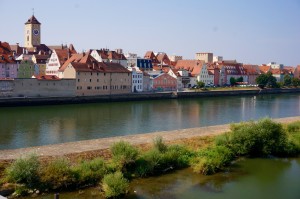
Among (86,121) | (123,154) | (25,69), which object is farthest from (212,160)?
(25,69)

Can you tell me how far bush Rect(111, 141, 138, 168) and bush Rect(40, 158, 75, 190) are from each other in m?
1.52

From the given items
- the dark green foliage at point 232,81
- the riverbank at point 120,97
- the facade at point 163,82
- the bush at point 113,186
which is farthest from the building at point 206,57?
the bush at point 113,186

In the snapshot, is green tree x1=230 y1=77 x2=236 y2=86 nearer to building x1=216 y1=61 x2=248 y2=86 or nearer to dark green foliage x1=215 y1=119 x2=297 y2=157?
building x1=216 y1=61 x2=248 y2=86

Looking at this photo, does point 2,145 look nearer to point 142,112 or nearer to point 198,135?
point 198,135

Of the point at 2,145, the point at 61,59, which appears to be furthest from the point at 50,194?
the point at 61,59

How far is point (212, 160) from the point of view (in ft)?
41.4

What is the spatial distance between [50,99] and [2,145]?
18.2 m

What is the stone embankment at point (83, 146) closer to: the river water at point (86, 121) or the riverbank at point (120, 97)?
the river water at point (86, 121)

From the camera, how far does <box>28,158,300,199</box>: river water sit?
10.4 meters

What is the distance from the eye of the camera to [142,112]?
103 ft

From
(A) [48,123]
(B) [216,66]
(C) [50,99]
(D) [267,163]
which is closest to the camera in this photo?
(D) [267,163]

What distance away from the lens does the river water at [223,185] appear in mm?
10367

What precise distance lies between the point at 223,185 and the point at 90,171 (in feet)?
12.8

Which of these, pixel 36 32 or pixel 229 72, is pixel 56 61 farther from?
pixel 229 72
